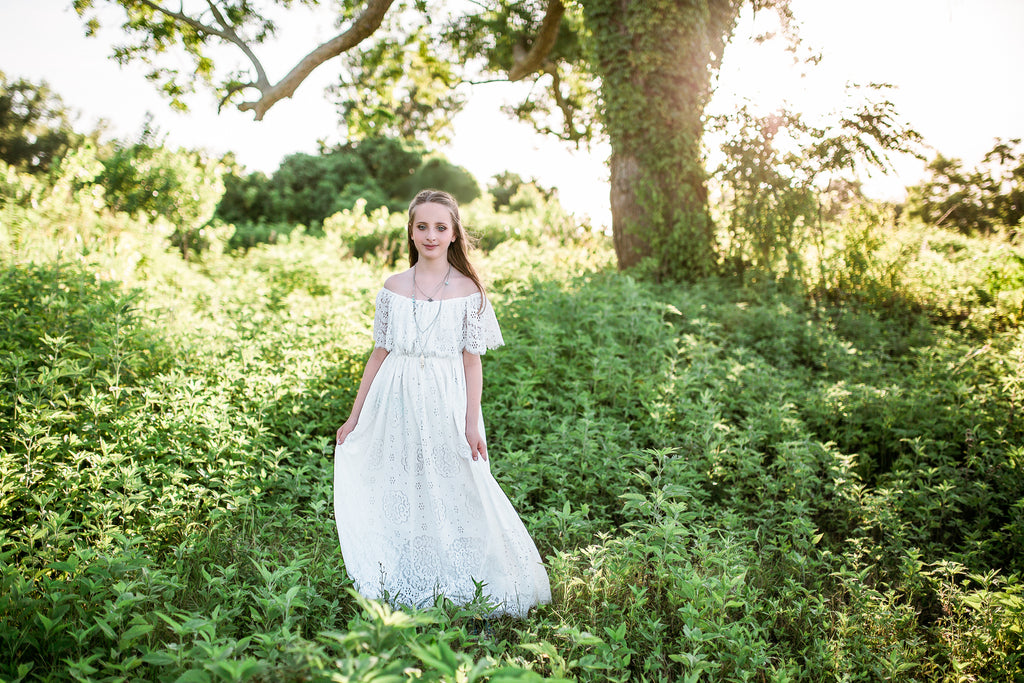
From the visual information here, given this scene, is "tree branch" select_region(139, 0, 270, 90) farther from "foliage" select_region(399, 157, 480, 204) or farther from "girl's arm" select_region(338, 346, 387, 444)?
"foliage" select_region(399, 157, 480, 204)

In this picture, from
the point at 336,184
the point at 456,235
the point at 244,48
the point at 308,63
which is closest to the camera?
the point at 456,235

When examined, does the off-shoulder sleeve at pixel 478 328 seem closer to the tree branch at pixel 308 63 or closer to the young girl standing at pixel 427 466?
the young girl standing at pixel 427 466

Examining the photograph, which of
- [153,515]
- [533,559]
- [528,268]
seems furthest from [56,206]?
[533,559]

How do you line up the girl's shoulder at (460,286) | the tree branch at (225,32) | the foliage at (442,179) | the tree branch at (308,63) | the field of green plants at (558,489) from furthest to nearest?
the foliage at (442,179) < the tree branch at (225,32) < the tree branch at (308,63) < the girl's shoulder at (460,286) < the field of green plants at (558,489)

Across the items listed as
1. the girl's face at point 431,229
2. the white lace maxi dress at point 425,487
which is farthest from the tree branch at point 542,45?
the white lace maxi dress at point 425,487

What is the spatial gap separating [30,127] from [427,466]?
4451 cm

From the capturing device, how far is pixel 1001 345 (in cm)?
598

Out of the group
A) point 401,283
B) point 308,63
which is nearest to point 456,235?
point 401,283

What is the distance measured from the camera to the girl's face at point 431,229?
10.0 ft

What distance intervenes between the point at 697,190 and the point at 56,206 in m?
9.59

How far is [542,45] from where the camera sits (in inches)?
357

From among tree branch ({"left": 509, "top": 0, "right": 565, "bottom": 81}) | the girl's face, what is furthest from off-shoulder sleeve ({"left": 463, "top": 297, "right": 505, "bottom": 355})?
tree branch ({"left": 509, "top": 0, "right": 565, "bottom": 81})

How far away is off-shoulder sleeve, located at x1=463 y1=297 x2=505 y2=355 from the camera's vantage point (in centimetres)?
309

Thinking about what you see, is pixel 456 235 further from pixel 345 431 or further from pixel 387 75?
pixel 387 75
